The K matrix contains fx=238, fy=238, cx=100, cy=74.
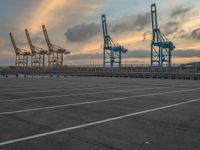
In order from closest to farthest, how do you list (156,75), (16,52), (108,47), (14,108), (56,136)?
(56,136), (14,108), (156,75), (108,47), (16,52)

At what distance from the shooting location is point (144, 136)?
183 inches

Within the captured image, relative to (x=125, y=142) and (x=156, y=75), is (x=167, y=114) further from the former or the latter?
(x=156, y=75)

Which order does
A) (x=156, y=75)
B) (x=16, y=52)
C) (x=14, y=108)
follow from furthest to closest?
(x=16, y=52)
(x=156, y=75)
(x=14, y=108)

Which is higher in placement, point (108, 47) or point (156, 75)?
point (108, 47)

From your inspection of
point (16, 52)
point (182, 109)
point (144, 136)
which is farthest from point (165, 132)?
point (16, 52)

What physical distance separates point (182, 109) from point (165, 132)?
122 inches

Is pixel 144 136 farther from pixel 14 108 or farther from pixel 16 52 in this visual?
pixel 16 52

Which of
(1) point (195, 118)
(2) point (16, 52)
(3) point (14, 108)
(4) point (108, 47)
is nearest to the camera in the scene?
(1) point (195, 118)

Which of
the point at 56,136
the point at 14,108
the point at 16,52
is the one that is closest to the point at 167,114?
the point at 56,136

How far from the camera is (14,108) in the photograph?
7758 millimetres

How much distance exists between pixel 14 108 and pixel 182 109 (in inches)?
216

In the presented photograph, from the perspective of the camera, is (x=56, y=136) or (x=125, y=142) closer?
(x=125, y=142)

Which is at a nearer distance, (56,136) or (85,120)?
(56,136)

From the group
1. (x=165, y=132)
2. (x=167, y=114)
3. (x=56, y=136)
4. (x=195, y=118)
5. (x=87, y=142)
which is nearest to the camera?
(x=87, y=142)
